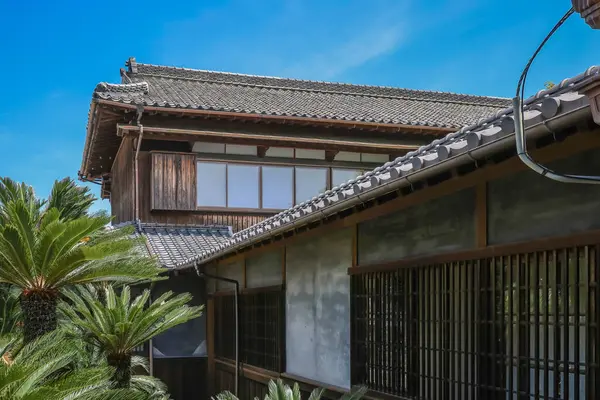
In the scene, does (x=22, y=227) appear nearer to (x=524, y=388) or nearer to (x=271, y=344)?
(x=271, y=344)

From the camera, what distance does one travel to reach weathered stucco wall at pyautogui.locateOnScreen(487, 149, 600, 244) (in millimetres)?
4898

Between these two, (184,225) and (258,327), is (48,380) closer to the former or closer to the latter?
(258,327)

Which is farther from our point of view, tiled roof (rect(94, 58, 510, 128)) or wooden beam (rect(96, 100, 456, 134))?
tiled roof (rect(94, 58, 510, 128))

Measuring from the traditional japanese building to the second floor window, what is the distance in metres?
0.04

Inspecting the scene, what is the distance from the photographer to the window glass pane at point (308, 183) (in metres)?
18.2

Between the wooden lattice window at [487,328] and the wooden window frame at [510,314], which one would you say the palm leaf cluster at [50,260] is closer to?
the wooden lattice window at [487,328]

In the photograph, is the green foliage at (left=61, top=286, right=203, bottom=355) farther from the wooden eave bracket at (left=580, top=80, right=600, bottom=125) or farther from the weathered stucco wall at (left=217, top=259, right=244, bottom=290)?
the wooden eave bracket at (left=580, top=80, right=600, bottom=125)

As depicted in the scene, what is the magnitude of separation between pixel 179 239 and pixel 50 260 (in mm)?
7530

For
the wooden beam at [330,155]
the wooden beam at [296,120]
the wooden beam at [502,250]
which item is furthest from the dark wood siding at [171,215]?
the wooden beam at [502,250]

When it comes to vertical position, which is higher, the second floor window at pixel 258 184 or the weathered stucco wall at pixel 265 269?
the second floor window at pixel 258 184

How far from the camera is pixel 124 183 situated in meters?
19.9

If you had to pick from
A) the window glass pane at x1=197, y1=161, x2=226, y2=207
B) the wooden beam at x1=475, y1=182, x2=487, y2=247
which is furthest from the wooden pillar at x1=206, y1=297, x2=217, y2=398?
the wooden beam at x1=475, y1=182, x2=487, y2=247

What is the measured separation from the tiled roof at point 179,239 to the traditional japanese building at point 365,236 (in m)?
0.07

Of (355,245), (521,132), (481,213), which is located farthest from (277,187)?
(521,132)
